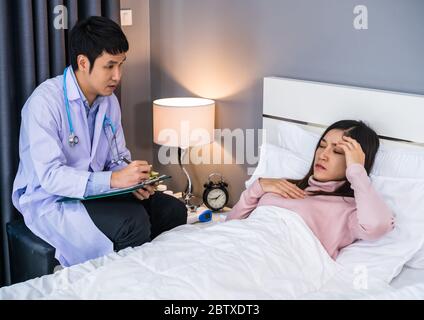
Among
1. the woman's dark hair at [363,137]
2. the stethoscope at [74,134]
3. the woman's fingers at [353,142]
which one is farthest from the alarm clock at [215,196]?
the woman's fingers at [353,142]

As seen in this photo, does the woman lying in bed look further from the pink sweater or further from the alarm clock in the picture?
the alarm clock

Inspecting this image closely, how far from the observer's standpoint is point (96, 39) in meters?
2.36

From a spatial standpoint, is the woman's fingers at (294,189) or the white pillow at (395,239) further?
the woman's fingers at (294,189)

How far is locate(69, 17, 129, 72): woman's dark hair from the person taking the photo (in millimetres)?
2361

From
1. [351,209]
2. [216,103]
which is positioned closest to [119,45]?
[216,103]

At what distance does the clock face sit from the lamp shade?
277mm

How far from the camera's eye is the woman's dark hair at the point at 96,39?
2361 millimetres

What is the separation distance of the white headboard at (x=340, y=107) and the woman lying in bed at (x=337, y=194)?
0.13 m

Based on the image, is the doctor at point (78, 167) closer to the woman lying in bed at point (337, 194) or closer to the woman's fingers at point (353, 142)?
the woman lying in bed at point (337, 194)

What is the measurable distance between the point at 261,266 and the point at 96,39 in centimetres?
115
